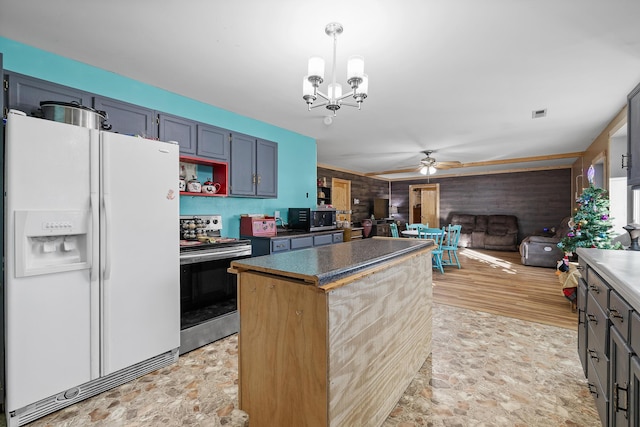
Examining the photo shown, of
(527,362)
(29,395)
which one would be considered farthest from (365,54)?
(29,395)

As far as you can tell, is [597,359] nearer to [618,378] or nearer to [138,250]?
[618,378]

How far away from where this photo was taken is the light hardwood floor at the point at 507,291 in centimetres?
343

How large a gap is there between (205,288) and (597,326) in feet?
9.55

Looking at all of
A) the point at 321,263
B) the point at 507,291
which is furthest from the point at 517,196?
the point at 321,263

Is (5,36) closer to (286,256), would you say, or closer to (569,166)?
(286,256)

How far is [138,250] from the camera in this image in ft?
7.19

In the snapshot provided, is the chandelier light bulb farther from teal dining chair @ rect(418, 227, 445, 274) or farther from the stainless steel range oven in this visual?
teal dining chair @ rect(418, 227, 445, 274)

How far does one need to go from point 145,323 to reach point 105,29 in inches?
82.1

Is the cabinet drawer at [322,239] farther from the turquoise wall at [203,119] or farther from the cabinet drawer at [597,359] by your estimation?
the cabinet drawer at [597,359]

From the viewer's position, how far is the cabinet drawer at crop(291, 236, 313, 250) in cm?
382

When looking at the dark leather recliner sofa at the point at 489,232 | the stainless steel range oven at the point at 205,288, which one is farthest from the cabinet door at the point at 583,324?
the dark leather recliner sofa at the point at 489,232

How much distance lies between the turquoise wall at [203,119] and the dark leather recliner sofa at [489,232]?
606 centimetres

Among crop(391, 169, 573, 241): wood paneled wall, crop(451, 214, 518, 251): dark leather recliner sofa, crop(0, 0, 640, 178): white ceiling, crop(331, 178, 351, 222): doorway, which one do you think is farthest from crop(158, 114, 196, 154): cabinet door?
crop(391, 169, 573, 241): wood paneled wall

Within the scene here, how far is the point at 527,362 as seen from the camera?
236 cm
